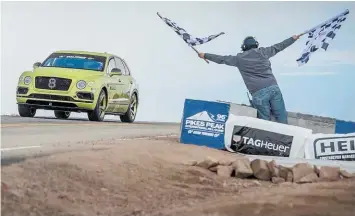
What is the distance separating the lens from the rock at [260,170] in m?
4.57

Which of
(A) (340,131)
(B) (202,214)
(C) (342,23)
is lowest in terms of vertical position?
(B) (202,214)

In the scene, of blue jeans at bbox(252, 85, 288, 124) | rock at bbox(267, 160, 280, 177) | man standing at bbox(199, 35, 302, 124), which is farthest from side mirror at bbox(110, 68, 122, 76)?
rock at bbox(267, 160, 280, 177)

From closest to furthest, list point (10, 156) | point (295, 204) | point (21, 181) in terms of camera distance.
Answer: point (21, 181)
point (10, 156)
point (295, 204)

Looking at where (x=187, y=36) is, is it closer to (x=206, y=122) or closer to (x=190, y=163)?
(x=206, y=122)

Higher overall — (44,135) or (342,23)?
(342,23)

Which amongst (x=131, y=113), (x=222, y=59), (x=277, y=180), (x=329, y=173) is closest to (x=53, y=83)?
(x=131, y=113)

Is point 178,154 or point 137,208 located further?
point 178,154

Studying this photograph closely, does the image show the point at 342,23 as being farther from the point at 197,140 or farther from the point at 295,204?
the point at 295,204

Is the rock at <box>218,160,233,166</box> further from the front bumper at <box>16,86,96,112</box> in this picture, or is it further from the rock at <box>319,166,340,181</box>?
the front bumper at <box>16,86,96,112</box>

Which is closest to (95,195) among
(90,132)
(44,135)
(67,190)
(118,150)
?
(67,190)

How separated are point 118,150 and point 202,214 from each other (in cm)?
92

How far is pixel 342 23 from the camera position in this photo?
5.36 m

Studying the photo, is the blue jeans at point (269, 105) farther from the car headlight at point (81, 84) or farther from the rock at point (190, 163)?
the car headlight at point (81, 84)

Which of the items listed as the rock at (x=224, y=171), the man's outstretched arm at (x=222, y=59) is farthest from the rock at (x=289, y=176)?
the man's outstretched arm at (x=222, y=59)
